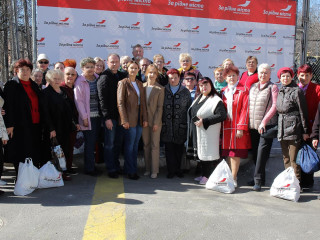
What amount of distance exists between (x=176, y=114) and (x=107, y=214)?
80.0 inches

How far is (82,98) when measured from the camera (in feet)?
16.1

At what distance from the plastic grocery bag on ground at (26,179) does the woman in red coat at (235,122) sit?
279 cm

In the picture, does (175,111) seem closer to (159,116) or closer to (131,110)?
(159,116)

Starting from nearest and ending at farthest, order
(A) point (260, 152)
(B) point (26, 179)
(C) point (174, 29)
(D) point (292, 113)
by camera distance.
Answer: (B) point (26, 179) < (D) point (292, 113) < (A) point (260, 152) < (C) point (174, 29)

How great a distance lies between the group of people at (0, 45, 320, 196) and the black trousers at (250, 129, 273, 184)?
1 cm

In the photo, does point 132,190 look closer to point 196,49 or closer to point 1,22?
point 196,49

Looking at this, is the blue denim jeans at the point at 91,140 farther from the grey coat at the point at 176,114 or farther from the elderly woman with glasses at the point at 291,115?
the elderly woman with glasses at the point at 291,115

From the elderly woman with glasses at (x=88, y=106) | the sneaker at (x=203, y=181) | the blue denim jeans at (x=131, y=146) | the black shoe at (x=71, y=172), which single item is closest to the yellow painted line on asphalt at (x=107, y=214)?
the blue denim jeans at (x=131, y=146)

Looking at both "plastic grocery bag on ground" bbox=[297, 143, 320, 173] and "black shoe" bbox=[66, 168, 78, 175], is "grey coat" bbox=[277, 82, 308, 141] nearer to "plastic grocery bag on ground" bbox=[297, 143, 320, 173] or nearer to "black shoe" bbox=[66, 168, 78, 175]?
"plastic grocery bag on ground" bbox=[297, 143, 320, 173]

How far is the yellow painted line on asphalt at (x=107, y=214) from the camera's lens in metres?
3.21

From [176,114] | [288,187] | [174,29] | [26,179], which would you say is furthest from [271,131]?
[174,29]

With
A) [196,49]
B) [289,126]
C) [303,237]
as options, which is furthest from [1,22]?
[303,237]

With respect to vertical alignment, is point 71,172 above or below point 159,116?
below

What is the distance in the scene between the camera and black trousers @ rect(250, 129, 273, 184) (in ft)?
15.3
